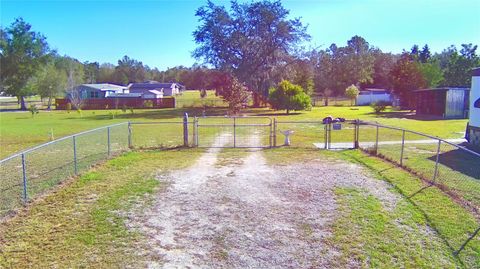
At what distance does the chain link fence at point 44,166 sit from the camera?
291 inches

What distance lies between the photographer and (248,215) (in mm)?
6371

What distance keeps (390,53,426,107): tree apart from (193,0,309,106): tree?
11.1 m

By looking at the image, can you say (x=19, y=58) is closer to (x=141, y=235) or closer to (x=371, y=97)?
(x=371, y=97)

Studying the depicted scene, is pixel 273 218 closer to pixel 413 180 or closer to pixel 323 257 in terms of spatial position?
pixel 323 257

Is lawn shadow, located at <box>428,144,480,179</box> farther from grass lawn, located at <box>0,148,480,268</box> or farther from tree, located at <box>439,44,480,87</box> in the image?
tree, located at <box>439,44,480,87</box>

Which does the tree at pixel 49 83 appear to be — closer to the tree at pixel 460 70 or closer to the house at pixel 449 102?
the house at pixel 449 102

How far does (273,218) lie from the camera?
6215mm

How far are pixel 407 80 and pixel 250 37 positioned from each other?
17.3m

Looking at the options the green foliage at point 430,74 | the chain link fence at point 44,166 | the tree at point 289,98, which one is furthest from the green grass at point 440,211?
the green foliage at point 430,74

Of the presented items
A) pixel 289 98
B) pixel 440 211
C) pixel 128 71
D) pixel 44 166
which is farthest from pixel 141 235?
pixel 128 71

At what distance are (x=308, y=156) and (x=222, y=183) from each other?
4474mm

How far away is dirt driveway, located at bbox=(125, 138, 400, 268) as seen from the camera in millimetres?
4820

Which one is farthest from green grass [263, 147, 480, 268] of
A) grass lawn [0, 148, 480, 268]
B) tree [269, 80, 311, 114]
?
tree [269, 80, 311, 114]

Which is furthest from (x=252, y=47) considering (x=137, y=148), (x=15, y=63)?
(x=15, y=63)
